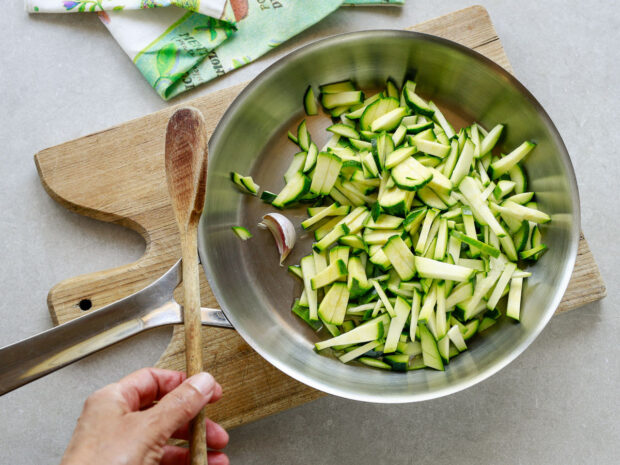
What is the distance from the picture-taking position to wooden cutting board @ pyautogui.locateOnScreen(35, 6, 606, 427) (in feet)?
6.14

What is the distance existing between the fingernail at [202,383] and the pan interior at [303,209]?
0.34 meters

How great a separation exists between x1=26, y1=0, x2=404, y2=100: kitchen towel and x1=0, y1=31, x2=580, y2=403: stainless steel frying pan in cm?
33

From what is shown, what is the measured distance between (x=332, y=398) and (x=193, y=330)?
2.51ft

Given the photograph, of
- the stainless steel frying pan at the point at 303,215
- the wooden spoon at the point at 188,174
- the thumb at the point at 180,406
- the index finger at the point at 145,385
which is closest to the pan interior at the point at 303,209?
the stainless steel frying pan at the point at 303,215

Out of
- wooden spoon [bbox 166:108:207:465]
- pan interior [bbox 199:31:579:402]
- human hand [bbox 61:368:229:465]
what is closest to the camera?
human hand [bbox 61:368:229:465]

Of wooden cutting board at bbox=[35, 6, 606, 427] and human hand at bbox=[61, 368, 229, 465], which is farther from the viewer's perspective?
wooden cutting board at bbox=[35, 6, 606, 427]

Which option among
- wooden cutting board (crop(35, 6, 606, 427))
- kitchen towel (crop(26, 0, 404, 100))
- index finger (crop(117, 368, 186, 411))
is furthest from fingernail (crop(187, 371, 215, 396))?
kitchen towel (crop(26, 0, 404, 100))

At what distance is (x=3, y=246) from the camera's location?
6.95 ft

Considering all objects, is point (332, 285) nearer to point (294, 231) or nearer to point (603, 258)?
point (294, 231)

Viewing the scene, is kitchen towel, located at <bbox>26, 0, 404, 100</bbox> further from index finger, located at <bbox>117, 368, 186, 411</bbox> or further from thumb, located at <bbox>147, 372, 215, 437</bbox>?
thumb, located at <bbox>147, 372, 215, 437</bbox>

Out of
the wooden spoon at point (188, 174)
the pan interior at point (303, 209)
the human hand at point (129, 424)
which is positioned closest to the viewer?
the human hand at point (129, 424)

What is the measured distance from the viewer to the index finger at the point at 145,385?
1.47m

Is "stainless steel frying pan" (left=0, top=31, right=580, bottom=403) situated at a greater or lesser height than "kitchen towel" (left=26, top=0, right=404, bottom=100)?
lesser

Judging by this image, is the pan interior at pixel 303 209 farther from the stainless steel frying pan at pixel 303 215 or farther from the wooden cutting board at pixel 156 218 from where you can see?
the wooden cutting board at pixel 156 218
